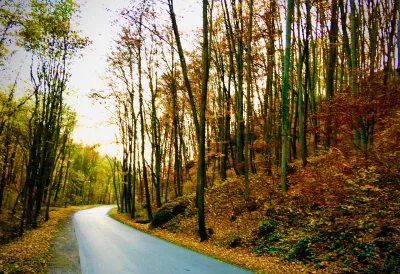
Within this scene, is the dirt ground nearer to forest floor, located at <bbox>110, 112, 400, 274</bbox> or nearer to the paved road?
the paved road

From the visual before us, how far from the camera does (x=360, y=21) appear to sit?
1766 cm

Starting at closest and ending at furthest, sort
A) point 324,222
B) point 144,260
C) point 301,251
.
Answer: point 301,251
point 144,260
point 324,222

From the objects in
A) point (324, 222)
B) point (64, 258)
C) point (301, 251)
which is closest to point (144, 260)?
point (64, 258)

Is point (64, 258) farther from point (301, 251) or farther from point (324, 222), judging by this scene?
point (324, 222)

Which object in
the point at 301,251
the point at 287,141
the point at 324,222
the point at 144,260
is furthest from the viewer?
the point at 287,141

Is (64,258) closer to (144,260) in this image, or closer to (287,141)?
(144,260)

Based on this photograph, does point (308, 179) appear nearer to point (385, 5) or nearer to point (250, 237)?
point (250, 237)

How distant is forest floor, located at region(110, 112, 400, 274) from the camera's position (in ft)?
21.8

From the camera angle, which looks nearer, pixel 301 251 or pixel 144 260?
pixel 301 251

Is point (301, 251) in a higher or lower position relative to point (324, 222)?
lower

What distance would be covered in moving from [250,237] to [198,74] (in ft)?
45.7

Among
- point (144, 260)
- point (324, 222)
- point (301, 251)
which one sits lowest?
point (144, 260)

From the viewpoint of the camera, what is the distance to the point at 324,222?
8.41m

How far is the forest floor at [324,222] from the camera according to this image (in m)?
6.64
